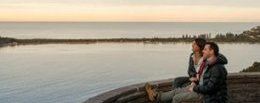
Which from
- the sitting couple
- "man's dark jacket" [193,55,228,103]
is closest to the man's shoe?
the sitting couple

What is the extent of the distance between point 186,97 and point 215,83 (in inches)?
37.7

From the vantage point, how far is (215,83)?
7.68 meters

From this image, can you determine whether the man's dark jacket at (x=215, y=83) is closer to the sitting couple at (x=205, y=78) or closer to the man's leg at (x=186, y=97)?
the sitting couple at (x=205, y=78)

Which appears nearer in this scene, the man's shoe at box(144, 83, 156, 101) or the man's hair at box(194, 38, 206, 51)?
the man's hair at box(194, 38, 206, 51)

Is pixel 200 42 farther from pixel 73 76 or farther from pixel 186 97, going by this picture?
pixel 73 76

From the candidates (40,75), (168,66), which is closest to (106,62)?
(168,66)

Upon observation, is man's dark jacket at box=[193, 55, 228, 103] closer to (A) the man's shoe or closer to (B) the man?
(B) the man

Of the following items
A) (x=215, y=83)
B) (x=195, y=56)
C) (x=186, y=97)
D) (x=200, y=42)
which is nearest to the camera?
(x=215, y=83)

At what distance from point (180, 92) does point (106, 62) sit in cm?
5075

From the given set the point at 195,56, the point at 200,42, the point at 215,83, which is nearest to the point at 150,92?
the point at 195,56

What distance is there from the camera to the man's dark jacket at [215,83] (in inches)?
301

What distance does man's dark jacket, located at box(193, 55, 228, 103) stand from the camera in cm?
764

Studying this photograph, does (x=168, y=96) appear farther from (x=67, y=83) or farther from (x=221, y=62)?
(x=67, y=83)

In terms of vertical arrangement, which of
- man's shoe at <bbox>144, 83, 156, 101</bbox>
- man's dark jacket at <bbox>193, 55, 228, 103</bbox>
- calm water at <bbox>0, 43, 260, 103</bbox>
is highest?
man's dark jacket at <bbox>193, 55, 228, 103</bbox>
